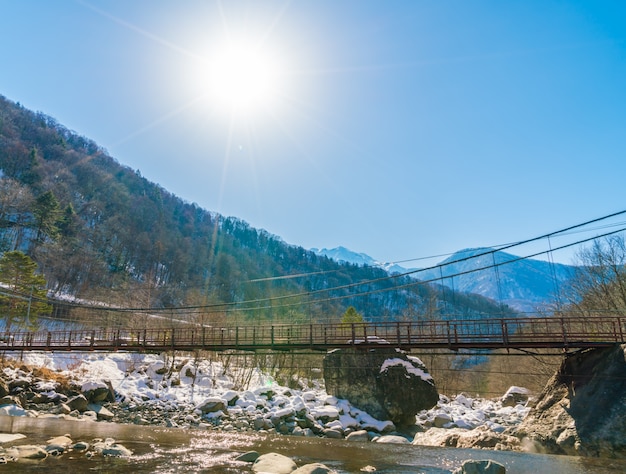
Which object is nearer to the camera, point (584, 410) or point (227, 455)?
point (227, 455)

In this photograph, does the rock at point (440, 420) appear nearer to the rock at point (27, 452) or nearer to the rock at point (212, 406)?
the rock at point (212, 406)

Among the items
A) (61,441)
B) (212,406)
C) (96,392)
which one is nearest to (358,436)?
(212,406)

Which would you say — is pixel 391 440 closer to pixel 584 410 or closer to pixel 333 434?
pixel 333 434

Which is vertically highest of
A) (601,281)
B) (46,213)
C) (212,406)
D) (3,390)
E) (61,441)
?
(46,213)

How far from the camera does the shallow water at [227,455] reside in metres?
9.59

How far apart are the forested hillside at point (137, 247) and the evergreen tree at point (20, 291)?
883cm

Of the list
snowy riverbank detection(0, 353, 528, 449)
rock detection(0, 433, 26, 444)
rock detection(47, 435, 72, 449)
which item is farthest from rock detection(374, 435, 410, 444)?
rock detection(0, 433, 26, 444)

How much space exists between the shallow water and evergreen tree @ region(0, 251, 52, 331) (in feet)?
66.1

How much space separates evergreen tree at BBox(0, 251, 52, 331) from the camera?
32.5 metres

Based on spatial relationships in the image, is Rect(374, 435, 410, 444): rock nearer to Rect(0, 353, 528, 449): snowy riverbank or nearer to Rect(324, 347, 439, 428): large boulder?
Rect(0, 353, 528, 449): snowy riverbank

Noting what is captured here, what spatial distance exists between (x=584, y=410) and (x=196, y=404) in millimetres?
18151

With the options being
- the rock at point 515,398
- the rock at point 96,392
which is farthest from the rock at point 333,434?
the rock at point 515,398

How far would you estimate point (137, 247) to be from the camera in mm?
87688

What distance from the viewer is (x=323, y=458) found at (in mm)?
11523
